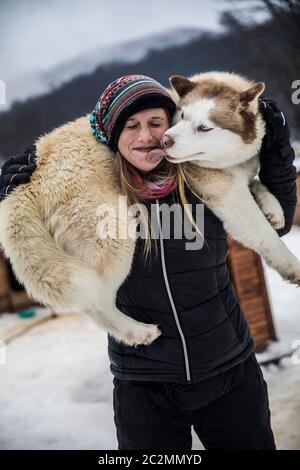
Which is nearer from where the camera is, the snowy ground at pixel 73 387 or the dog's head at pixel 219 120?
the dog's head at pixel 219 120

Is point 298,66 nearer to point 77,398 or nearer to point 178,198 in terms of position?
point 77,398

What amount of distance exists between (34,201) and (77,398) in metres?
4.01

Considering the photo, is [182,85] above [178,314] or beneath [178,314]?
above

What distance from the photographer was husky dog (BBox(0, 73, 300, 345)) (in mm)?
1256

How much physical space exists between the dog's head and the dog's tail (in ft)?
1.71

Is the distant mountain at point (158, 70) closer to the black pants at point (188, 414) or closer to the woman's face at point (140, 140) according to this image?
the woman's face at point (140, 140)

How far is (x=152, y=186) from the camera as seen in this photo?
1323 mm

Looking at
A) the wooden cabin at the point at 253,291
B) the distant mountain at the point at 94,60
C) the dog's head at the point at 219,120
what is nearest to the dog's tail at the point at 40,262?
the dog's head at the point at 219,120

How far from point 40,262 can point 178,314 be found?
1.49ft

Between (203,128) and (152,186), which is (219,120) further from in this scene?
(152,186)

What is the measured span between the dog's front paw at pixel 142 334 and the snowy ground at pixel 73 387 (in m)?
1.61

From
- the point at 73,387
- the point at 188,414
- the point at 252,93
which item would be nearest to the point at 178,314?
the point at 188,414

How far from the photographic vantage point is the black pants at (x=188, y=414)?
130 cm

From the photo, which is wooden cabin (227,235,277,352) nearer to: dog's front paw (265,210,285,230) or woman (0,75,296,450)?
dog's front paw (265,210,285,230)
